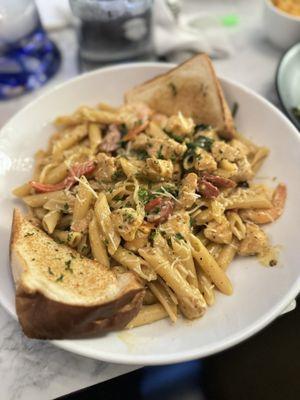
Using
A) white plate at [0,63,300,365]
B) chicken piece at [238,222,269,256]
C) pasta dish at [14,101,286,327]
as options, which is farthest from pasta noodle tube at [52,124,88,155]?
chicken piece at [238,222,269,256]

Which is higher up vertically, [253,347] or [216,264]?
[216,264]

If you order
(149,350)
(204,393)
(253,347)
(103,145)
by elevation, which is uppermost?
(103,145)

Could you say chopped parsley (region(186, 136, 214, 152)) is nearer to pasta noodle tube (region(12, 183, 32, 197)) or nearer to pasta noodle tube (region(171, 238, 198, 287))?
pasta noodle tube (region(171, 238, 198, 287))

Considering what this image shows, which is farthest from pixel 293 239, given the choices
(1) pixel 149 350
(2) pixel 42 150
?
(2) pixel 42 150

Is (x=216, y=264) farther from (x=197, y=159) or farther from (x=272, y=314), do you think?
(x=197, y=159)

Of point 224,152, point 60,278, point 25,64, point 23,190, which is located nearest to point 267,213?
point 224,152

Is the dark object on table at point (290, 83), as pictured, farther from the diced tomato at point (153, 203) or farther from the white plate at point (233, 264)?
the diced tomato at point (153, 203)
